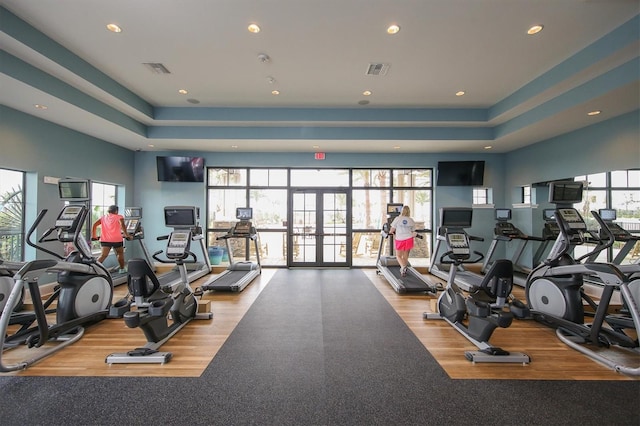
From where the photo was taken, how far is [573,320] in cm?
337

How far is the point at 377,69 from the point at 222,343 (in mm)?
4292

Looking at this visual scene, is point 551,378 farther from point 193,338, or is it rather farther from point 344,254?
point 344,254

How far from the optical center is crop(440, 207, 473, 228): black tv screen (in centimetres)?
540

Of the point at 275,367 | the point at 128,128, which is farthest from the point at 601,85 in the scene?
the point at 128,128

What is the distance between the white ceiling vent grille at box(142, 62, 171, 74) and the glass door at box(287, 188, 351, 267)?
3.83 meters

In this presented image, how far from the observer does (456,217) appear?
542 centimetres

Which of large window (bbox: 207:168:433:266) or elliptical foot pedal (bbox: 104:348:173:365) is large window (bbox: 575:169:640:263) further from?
elliptical foot pedal (bbox: 104:348:173:365)

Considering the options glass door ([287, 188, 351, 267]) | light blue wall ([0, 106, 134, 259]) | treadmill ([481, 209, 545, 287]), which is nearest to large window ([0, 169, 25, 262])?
light blue wall ([0, 106, 134, 259])

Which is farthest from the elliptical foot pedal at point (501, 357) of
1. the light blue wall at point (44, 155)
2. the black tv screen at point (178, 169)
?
the light blue wall at point (44, 155)

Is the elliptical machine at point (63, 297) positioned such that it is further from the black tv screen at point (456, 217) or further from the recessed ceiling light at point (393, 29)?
the black tv screen at point (456, 217)

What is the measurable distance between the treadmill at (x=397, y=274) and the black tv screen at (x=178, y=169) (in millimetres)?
4940

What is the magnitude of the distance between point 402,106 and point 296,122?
220 cm

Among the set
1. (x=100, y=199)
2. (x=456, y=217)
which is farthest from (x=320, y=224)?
(x=100, y=199)

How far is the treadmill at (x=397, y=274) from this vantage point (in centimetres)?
507
